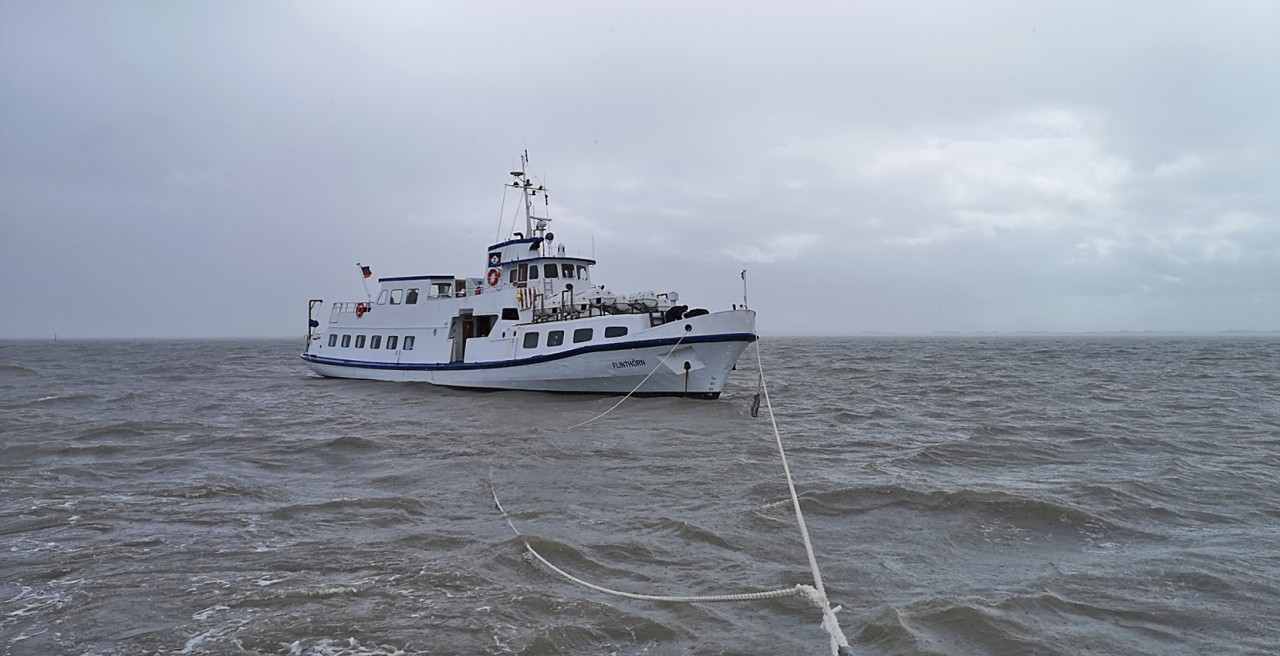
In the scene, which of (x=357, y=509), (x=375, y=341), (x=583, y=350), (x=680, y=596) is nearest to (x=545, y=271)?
(x=583, y=350)

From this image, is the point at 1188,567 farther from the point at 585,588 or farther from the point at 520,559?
the point at 520,559

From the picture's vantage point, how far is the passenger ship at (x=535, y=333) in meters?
19.7

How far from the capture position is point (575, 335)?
20.9m

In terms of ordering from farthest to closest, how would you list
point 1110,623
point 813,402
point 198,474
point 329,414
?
point 813,402 → point 329,414 → point 198,474 → point 1110,623

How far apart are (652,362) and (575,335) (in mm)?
2613

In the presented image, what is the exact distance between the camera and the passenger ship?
19.7m

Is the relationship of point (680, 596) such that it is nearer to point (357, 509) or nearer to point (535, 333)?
point (357, 509)

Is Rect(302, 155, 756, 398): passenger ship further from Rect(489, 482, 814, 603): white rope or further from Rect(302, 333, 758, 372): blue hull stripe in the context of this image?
Rect(489, 482, 814, 603): white rope

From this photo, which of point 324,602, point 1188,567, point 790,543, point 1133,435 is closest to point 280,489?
point 324,602

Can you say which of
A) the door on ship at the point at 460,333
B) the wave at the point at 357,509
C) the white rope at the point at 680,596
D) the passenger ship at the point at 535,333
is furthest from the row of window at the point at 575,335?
the white rope at the point at 680,596

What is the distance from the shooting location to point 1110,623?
5254 mm

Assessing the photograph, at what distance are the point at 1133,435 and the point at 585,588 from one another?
14.3m

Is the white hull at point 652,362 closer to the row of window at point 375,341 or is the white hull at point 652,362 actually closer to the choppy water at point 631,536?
the choppy water at point 631,536

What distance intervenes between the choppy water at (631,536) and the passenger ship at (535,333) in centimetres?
360
